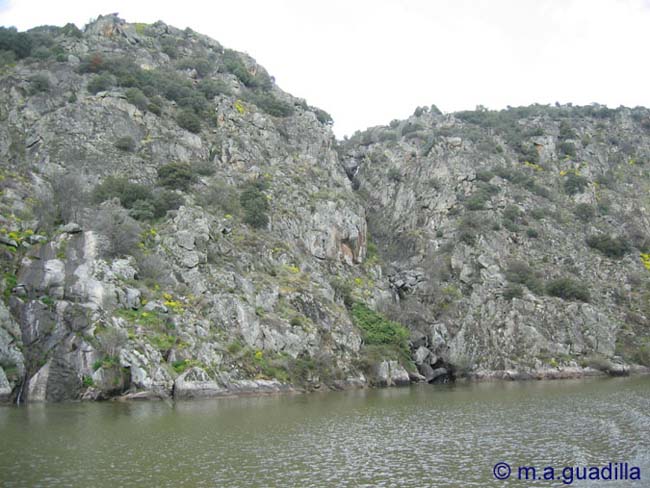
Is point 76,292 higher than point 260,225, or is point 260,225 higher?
point 260,225

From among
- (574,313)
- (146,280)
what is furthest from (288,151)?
(574,313)

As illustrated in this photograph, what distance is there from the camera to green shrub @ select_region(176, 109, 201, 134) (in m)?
85.8

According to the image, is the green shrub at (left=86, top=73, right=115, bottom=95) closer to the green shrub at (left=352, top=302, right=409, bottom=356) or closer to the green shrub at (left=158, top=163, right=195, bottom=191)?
the green shrub at (left=158, top=163, right=195, bottom=191)

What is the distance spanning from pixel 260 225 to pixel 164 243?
669 inches

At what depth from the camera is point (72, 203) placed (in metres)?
60.5

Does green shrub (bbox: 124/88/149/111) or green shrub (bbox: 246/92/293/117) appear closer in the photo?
green shrub (bbox: 124/88/149/111)

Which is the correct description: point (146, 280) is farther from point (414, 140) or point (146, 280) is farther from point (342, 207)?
point (414, 140)

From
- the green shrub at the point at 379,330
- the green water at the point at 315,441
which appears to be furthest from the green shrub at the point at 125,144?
the green water at the point at 315,441

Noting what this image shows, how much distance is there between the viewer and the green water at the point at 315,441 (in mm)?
21469

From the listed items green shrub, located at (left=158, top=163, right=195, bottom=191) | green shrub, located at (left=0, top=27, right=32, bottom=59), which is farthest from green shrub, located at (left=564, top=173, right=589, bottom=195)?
green shrub, located at (left=0, top=27, right=32, bottom=59)

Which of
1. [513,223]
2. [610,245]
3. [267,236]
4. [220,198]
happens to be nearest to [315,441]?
[267,236]

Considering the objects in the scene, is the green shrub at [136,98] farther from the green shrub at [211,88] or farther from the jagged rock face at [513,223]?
the jagged rock face at [513,223]

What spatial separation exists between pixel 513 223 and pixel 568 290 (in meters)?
17.8

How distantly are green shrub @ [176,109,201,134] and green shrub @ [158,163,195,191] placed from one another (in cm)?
1212
